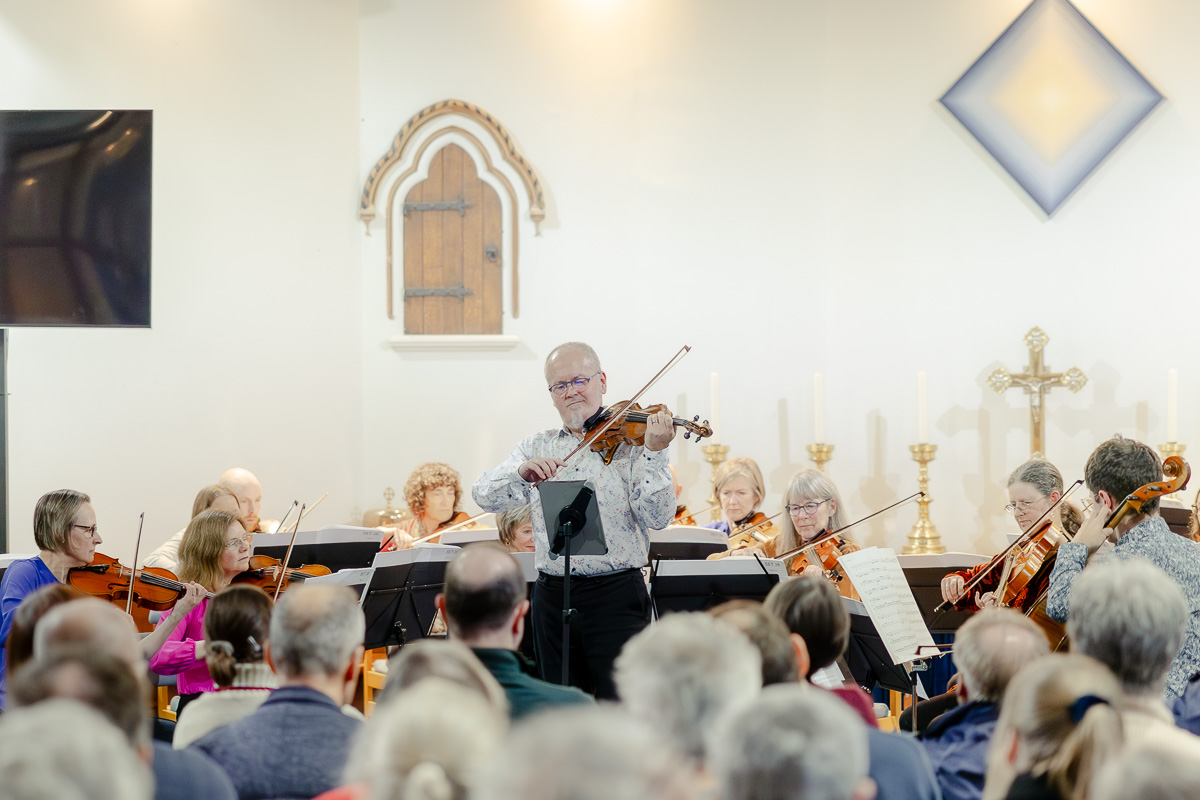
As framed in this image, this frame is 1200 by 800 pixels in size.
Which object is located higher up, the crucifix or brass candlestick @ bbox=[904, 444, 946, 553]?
the crucifix

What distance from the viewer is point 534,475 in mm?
3354

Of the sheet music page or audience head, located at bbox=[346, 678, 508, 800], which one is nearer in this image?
audience head, located at bbox=[346, 678, 508, 800]

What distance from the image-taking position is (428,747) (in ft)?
4.36

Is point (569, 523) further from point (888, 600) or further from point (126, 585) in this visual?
point (126, 585)

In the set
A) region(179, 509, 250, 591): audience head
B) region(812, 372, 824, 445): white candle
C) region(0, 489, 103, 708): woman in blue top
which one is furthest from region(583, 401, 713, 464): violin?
region(812, 372, 824, 445): white candle

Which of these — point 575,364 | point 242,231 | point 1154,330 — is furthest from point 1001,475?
point 242,231

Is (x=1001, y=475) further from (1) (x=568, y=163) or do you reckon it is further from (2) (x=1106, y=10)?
(1) (x=568, y=163)

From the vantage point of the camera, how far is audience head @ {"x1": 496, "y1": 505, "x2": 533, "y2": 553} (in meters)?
4.50

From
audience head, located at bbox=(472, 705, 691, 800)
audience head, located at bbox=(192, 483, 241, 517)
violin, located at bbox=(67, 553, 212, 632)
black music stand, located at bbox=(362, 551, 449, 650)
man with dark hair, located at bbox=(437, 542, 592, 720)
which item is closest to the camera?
audience head, located at bbox=(472, 705, 691, 800)

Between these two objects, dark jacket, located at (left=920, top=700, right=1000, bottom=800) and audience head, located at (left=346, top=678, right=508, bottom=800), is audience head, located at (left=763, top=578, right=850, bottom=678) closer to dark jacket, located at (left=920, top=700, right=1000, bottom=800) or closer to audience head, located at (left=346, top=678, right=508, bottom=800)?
dark jacket, located at (left=920, top=700, right=1000, bottom=800)

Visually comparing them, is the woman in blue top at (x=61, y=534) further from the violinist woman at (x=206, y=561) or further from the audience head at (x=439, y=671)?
the audience head at (x=439, y=671)

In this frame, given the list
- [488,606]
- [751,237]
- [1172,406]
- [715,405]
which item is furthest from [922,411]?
[488,606]

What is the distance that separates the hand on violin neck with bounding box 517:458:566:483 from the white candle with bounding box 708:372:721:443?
7.12ft

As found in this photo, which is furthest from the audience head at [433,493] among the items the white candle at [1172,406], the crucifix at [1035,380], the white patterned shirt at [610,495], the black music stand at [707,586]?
the white candle at [1172,406]
